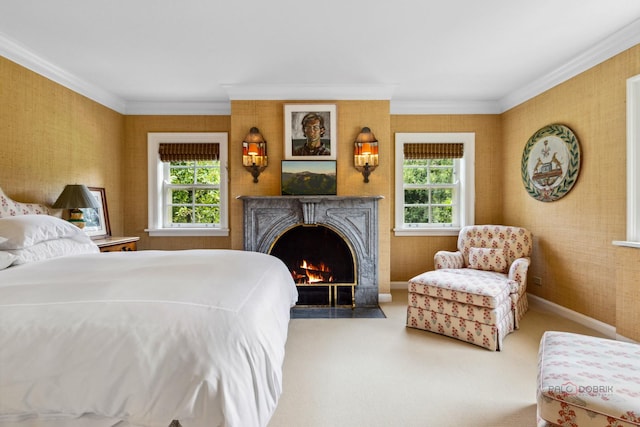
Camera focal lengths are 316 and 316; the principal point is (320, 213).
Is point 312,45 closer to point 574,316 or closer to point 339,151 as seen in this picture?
point 339,151

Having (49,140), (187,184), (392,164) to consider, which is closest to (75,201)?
(49,140)

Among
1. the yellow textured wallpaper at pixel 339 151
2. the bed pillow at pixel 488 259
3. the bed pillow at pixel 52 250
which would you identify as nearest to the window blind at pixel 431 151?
the yellow textured wallpaper at pixel 339 151

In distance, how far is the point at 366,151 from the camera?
381cm

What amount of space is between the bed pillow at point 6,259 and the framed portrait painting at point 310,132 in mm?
2666

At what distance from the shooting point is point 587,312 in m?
3.12

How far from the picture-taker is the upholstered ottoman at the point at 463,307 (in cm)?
268

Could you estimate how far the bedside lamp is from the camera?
123 inches

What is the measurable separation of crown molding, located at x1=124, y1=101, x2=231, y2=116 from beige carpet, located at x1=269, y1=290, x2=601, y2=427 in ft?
10.3

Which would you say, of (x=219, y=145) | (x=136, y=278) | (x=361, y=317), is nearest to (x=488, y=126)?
(x=361, y=317)

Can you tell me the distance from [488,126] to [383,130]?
5.60 feet

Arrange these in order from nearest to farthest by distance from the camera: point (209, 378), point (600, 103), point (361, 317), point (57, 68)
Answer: point (209, 378), point (600, 103), point (57, 68), point (361, 317)

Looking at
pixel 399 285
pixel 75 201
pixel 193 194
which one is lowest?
Answer: pixel 399 285

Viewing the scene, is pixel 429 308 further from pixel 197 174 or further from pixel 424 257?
pixel 197 174

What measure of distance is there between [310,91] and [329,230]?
5.65 ft
